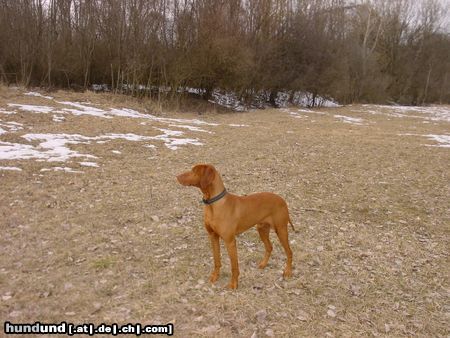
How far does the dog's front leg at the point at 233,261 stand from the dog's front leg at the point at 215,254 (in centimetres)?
Result: 19

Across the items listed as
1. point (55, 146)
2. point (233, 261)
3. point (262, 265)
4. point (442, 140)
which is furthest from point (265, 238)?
point (442, 140)

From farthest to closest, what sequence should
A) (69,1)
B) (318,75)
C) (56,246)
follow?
(318,75)
(69,1)
(56,246)

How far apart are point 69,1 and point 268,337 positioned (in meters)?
23.3

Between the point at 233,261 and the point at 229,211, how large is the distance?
0.60m

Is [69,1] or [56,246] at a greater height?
[69,1]

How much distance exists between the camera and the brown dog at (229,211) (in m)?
3.87

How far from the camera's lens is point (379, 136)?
16.6 meters

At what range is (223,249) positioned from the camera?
544cm

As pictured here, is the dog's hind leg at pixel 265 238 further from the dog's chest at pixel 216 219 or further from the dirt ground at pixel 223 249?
the dog's chest at pixel 216 219

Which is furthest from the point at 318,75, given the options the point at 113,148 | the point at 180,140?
the point at 113,148

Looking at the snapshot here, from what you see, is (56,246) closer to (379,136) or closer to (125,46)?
(379,136)

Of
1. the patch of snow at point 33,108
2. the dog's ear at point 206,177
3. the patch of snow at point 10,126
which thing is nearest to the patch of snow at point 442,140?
the dog's ear at point 206,177

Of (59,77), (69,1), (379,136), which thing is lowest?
(379,136)

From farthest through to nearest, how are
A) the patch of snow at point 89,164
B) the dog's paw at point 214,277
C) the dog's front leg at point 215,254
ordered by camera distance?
the patch of snow at point 89,164
the dog's paw at point 214,277
the dog's front leg at point 215,254
